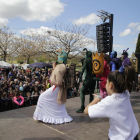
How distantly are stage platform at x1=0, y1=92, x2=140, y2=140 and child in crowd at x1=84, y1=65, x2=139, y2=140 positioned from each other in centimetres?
177

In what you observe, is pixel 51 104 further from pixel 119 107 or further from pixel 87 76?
pixel 119 107

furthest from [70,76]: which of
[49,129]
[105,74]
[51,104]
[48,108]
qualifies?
[105,74]

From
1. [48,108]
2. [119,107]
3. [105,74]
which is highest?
[105,74]

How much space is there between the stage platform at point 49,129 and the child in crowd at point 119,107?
1768 millimetres

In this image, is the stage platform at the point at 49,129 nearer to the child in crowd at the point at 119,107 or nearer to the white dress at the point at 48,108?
the white dress at the point at 48,108

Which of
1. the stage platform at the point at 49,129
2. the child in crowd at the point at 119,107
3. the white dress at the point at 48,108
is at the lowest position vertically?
the stage platform at the point at 49,129

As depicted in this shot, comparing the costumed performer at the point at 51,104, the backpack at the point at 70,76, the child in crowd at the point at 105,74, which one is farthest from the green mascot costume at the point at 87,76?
the costumed performer at the point at 51,104

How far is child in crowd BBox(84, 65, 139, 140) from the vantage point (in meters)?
1.58

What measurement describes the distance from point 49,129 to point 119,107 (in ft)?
7.99

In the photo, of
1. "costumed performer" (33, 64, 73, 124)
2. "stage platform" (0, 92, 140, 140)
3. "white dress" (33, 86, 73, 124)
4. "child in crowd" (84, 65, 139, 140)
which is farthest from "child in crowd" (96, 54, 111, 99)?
"child in crowd" (84, 65, 139, 140)

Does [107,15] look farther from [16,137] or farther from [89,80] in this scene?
[16,137]

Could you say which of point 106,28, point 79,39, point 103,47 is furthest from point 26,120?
point 79,39

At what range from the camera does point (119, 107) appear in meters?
1.58

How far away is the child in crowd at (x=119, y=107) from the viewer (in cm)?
158
